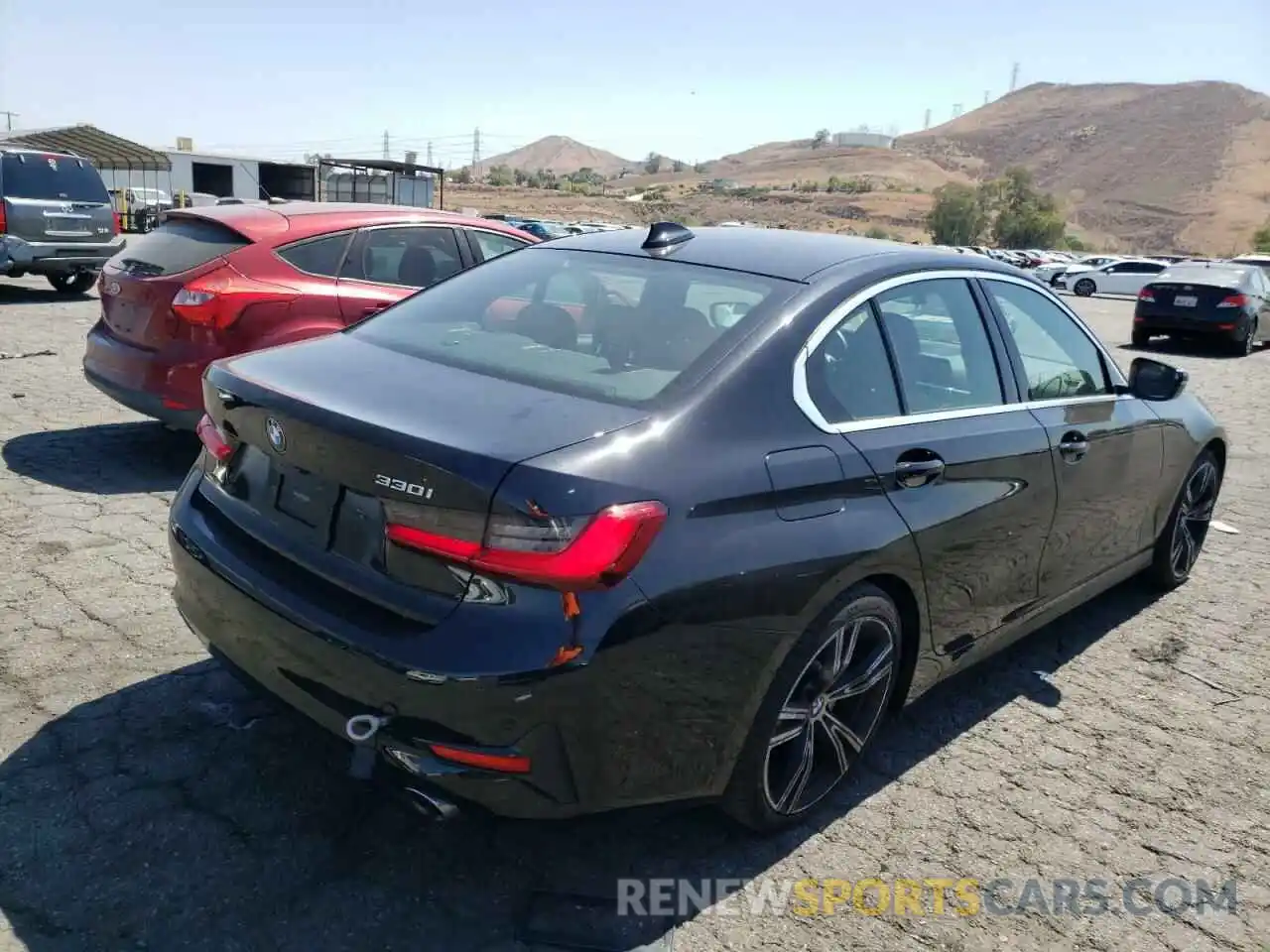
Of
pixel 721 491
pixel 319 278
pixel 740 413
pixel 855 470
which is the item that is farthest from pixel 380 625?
pixel 319 278

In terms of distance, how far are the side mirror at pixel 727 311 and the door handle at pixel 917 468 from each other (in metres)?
0.63

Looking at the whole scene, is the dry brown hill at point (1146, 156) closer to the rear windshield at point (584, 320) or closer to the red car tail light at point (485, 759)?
the rear windshield at point (584, 320)

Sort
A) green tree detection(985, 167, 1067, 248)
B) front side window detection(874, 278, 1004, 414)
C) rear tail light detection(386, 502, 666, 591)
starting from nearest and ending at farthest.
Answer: rear tail light detection(386, 502, 666, 591), front side window detection(874, 278, 1004, 414), green tree detection(985, 167, 1067, 248)

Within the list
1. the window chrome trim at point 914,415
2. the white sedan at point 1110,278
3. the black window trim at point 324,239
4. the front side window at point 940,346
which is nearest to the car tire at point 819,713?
the window chrome trim at point 914,415

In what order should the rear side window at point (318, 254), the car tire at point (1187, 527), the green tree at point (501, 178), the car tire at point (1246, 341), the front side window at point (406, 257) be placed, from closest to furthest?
the car tire at point (1187, 527), the rear side window at point (318, 254), the front side window at point (406, 257), the car tire at point (1246, 341), the green tree at point (501, 178)

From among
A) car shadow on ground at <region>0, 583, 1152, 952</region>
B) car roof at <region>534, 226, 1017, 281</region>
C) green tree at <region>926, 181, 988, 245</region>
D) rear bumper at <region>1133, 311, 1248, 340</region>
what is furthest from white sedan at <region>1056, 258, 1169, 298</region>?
green tree at <region>926, 181, 988, 245</region>

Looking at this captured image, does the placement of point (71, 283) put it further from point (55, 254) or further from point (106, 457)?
point (106, 457)

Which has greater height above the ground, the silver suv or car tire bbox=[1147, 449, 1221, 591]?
the silver suv

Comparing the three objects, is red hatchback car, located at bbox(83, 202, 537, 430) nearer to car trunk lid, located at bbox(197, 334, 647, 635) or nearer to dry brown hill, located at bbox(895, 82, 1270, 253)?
car trunk lid, located at bbox(197, 334, 647, 635)

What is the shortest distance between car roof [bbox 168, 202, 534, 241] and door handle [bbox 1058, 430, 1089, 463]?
430 centimetres

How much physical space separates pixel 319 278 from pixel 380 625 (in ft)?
13.2

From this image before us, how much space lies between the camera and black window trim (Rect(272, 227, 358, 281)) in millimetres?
5730

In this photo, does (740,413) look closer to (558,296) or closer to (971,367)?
(558,296)

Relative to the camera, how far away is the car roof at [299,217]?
19.0ft
